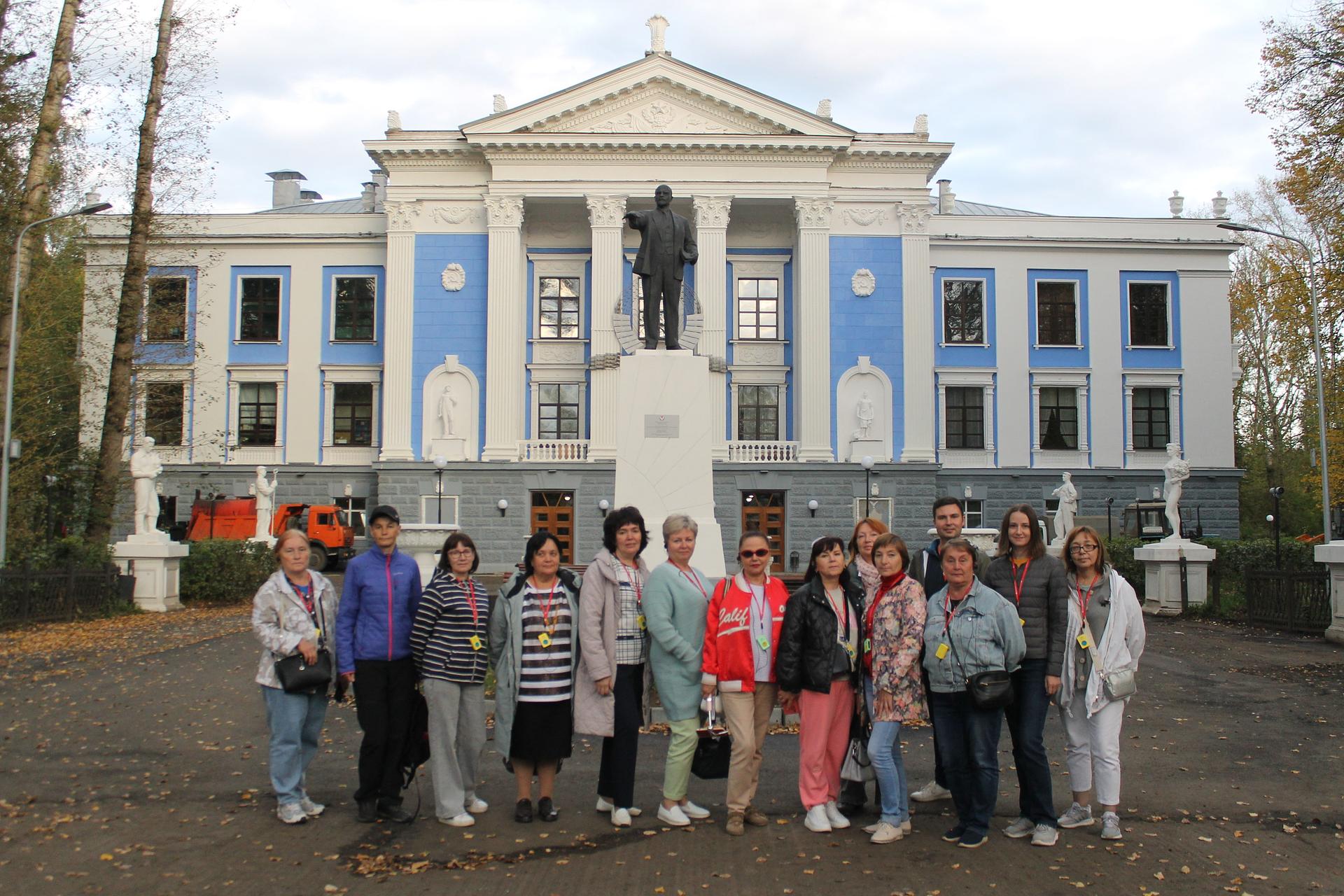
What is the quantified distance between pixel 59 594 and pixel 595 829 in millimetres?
15211

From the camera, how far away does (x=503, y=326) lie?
37469 millimetres

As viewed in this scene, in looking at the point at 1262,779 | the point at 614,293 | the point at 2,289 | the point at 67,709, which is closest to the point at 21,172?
the point at 2,289

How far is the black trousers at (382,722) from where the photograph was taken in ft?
22.2

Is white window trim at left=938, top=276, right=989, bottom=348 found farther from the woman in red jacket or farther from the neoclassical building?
the woman in red jacket

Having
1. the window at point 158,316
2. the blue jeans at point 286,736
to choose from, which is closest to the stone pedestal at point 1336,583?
the blue jeans at point 286,736

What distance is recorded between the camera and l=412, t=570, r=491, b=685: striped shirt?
6.77 metres

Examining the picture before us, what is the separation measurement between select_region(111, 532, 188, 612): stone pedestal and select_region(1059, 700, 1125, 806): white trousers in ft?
61.5

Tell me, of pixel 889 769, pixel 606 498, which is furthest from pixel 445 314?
pixel 889 769

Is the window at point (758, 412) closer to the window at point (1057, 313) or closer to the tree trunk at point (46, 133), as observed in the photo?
the window at point (1057, 313)

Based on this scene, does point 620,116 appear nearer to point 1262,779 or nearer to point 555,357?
point 555,357

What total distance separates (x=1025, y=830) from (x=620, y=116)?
113 ft

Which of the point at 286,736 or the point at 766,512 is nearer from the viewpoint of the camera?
the point at 286,736

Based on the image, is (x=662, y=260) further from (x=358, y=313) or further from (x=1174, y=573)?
(x=358, y=313)

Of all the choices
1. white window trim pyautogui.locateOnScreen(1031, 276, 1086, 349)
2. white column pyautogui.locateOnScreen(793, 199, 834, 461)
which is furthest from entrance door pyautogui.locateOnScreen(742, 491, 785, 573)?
white window trim pyautogui.locateOnScreen(1031, 276, 1086, 349)
